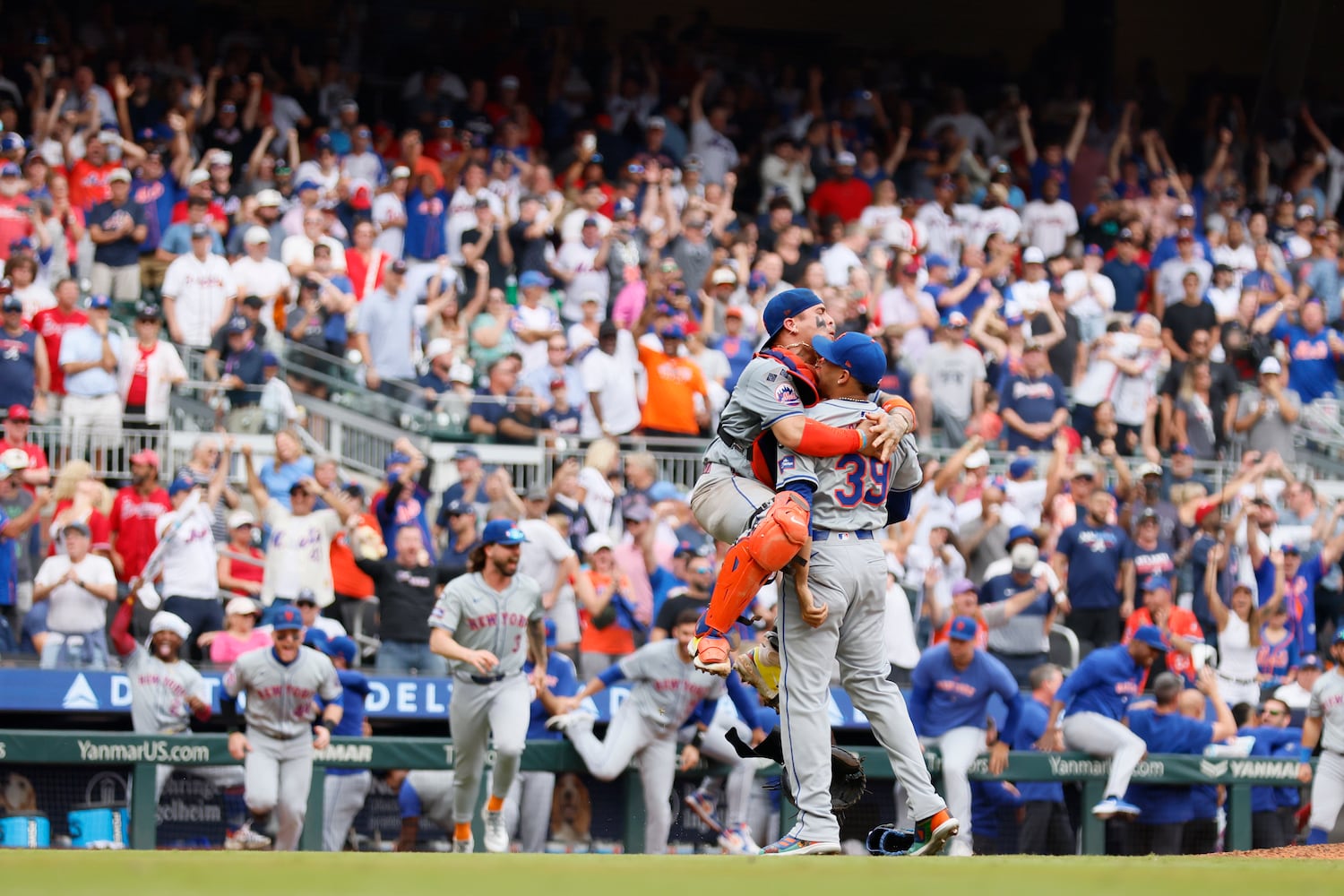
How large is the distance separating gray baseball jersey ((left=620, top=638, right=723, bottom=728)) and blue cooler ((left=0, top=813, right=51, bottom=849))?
11.1ft

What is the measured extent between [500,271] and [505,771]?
6980 millimetres

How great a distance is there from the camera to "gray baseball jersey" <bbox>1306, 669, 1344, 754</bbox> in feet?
36.8

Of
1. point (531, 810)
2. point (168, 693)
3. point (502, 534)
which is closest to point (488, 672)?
point (502, 534)

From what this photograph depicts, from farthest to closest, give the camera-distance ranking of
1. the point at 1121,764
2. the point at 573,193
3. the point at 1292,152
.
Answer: the point at 1292,152, the point at 573,193, the point at 1121,764

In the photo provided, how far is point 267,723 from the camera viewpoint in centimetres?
1038

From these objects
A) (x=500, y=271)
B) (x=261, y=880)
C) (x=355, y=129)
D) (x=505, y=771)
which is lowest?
(x=505, y=771)

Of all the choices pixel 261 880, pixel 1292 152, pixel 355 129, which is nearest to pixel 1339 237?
pixel 1292 152

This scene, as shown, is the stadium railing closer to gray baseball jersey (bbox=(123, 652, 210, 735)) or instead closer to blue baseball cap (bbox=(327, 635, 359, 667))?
gray baseball jersey (bbox=(123, 652, 210, 735))

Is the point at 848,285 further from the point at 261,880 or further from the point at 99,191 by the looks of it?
the point at 261,880

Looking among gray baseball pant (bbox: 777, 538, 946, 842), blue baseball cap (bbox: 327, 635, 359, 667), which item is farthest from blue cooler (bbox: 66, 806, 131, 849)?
gray baseball pant (bbox: 777, 538, 946, 842)

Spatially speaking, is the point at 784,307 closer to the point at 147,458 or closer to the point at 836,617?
the point at 836,617

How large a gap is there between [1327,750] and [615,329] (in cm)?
646

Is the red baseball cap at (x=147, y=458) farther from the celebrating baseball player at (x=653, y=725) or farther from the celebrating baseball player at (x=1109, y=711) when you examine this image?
the celebrating baseball player at (x=1109, y=711)

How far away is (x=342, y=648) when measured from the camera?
447 inches
